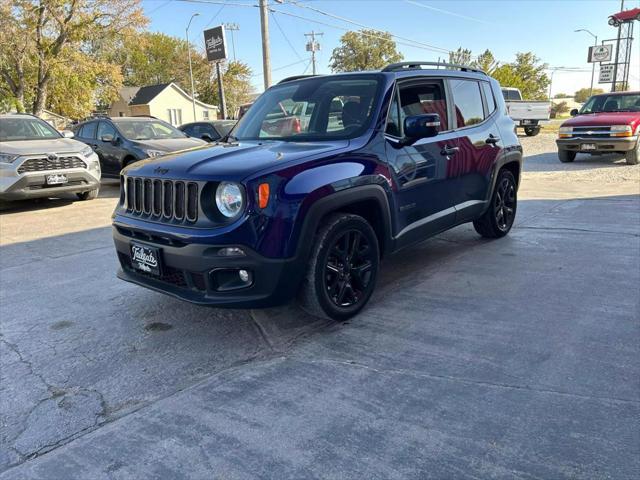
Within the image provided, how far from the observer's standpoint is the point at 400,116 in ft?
13.6

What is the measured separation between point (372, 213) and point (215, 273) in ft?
4.49

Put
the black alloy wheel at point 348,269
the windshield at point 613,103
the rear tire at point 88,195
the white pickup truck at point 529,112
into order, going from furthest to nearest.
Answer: the white pickup truck at point 529,112
the windshield at point 613,103
the rear tire at point 88,195
the black alloy wheel at point 348,269

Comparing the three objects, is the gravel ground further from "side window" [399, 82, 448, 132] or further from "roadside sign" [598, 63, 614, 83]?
"roadside sign" [598, 63, 614, 83]

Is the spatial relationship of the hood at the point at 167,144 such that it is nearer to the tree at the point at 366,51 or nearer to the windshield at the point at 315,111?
the windshield at the point at 315,111

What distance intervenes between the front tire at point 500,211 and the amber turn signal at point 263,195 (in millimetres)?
3380

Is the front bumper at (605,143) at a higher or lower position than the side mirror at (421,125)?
lower

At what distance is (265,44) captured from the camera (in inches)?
795

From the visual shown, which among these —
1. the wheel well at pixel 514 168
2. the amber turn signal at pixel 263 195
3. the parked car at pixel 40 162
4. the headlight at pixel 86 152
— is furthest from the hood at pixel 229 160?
the headlight at pixel 86 152

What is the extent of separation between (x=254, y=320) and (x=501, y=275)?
2.40 m

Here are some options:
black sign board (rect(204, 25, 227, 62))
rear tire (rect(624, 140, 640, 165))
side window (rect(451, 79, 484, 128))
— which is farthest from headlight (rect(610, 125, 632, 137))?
black sign board (rect(204, 25, 227, 62))

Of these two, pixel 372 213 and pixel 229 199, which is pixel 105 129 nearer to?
pixel 372 213

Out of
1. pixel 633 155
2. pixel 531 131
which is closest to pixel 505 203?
pixel 633 155

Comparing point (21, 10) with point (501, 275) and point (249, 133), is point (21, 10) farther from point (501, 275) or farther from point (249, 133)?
point (501, 275)

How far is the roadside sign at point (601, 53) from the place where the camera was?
32562 millimetres
